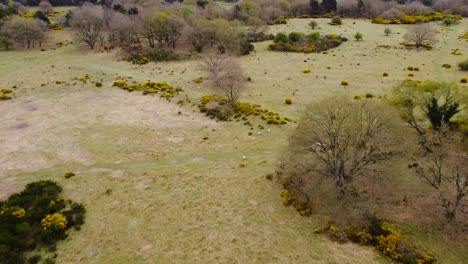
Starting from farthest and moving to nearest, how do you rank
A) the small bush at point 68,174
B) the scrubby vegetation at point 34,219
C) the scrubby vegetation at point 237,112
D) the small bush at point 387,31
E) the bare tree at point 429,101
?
the small bush at point 387,31, the scrubby vegetation at point 237,112, the bare tree at point 429,101, the small bush at point 68,174, the scrubby vegetation at point 34,219

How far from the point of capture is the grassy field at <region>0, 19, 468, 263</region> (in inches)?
1041

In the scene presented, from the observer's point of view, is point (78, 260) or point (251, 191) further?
point (251, 191)

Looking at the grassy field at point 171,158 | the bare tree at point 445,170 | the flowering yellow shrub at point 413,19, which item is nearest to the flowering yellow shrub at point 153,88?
the grassy field at point 171,158

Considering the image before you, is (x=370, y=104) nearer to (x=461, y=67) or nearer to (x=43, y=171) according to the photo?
(x=43, y=171)

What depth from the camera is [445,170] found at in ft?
114

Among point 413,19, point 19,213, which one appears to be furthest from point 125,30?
point 413,19

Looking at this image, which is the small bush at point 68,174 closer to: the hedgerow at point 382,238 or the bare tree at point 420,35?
the hedgerow at point 382,238

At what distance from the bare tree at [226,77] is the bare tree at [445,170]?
95.1ft

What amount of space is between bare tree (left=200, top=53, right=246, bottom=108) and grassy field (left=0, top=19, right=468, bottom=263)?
3.45 m

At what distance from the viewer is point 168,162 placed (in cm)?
3903

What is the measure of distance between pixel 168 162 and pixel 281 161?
13.9 meters

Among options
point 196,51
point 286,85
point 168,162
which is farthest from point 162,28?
point 168,162

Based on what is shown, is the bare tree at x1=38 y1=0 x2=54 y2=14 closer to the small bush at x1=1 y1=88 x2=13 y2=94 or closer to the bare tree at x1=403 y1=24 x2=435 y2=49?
the small bush at x1=1 y1=88 x2=13 y2=94

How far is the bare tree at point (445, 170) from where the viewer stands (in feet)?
89.6
